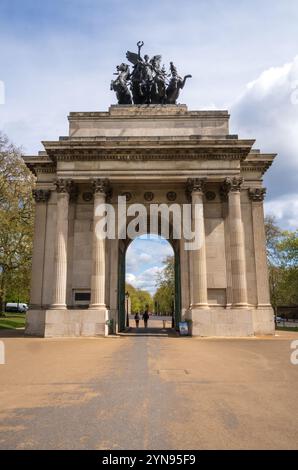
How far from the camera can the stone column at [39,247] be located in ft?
96.2

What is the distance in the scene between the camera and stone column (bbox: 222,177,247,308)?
26.9 metres

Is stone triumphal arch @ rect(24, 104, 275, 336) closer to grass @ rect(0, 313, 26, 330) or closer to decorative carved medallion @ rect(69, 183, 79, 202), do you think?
decorative carved medallion @ rect(69, 183, 79, 202)

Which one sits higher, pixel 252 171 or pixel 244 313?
pixel 252 171

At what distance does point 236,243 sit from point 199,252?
9.13 feet

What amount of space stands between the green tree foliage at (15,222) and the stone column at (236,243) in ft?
64.3

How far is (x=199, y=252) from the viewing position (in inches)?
1072

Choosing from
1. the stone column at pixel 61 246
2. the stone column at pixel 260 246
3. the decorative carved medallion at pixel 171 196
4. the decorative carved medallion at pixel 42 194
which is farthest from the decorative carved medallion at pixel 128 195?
the stone column at pixel 260 246

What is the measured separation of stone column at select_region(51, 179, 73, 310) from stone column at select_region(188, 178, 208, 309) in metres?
9.14

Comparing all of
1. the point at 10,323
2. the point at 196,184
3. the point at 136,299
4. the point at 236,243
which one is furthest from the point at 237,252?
the point at 136,299

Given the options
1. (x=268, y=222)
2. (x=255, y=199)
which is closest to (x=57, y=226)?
(x=255, y=199)

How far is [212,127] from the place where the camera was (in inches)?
1238

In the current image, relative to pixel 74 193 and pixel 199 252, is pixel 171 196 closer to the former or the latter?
pixel 199 252

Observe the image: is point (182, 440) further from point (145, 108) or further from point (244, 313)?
point (145, 108)
